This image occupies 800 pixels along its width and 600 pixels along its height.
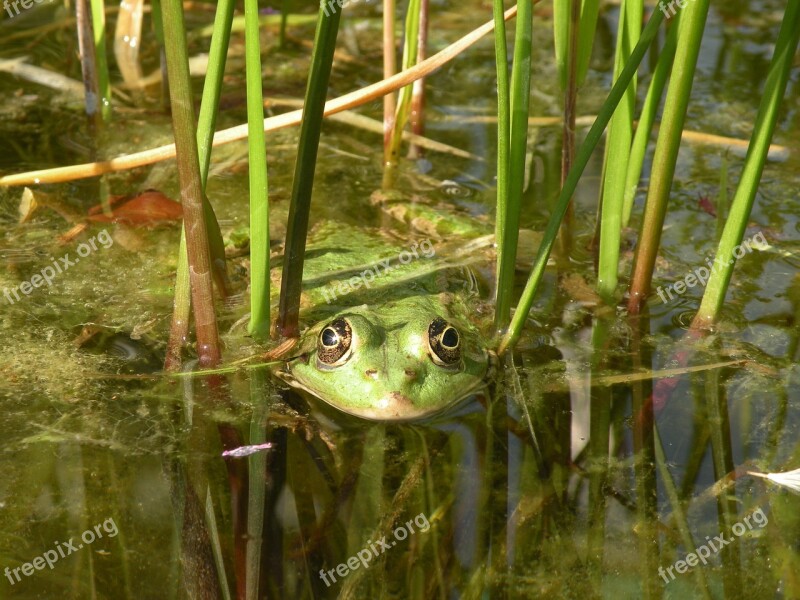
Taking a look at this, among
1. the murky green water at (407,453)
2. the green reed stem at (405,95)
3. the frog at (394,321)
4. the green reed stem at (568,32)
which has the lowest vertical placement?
the murky green water at (407,453)

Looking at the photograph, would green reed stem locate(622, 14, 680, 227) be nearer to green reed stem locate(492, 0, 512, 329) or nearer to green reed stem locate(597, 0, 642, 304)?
green reed stem locate(597, 0, 642, 304)

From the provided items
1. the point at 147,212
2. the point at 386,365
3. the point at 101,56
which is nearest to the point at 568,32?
the point at 386,365

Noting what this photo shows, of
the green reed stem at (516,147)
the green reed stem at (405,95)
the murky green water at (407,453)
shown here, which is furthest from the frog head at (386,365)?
the green reed stem at (405,95)

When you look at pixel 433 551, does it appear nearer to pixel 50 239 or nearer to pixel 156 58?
pixel 50 239

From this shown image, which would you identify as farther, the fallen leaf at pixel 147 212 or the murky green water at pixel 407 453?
the fallen leaf at pixel 147 212

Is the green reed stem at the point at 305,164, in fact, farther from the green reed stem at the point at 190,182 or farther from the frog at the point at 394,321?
the green reed stem at the point at 190,182

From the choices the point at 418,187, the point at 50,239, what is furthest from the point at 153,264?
the point at 418,187

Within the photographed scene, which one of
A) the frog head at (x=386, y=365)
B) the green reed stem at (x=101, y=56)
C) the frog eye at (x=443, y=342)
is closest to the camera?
the frog head at (x=386, y=365)

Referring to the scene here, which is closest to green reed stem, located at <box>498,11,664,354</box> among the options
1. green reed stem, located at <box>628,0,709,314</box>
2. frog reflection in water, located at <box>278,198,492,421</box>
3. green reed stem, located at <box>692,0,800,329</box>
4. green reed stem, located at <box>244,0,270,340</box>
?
green reed stem, located at <box>628,0,709,314</box>
